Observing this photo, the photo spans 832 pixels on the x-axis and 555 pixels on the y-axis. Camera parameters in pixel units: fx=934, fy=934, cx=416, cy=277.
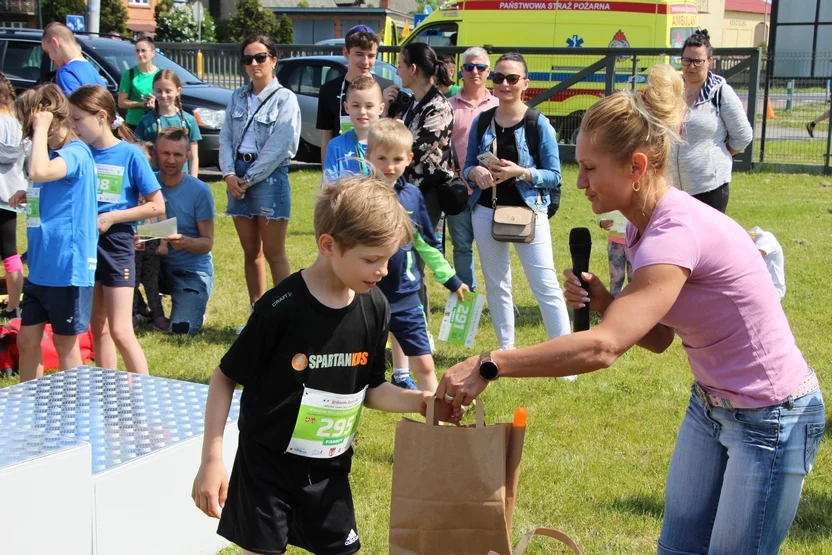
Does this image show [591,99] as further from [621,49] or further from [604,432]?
[604,432]

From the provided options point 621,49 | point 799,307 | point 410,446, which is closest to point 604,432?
point 410,446

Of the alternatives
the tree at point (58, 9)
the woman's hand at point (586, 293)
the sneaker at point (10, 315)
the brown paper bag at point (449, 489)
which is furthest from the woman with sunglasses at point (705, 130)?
the tree at point (58, 9)

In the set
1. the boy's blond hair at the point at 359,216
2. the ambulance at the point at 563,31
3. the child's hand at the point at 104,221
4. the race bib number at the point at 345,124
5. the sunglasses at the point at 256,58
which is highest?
the ambulance at the point at 563,31

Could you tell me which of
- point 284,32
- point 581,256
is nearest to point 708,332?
point 581,256

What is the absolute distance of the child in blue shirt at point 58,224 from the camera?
15.7 ft

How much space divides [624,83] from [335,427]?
631 inches

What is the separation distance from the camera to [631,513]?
4.32 metres

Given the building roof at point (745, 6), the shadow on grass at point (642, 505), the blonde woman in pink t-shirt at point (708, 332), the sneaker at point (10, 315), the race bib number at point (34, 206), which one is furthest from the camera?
the building roof at point (745, 6)

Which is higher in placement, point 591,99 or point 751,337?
point 591,99

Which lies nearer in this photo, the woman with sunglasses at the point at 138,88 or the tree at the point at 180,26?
the woman with sunglasses at the point at 138,88

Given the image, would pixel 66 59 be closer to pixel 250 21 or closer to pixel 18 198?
pixel 18 198

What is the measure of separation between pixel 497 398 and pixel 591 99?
1342 centimetres

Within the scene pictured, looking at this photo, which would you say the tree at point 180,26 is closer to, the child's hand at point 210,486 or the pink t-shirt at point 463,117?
the pink t-shirt at point 463,117

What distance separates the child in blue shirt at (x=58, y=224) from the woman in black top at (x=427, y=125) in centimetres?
216
